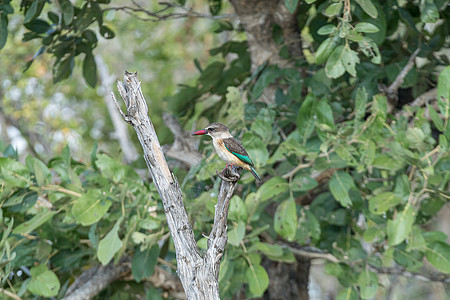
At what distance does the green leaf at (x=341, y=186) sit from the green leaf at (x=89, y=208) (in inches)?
46.4

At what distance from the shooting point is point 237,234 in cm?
317

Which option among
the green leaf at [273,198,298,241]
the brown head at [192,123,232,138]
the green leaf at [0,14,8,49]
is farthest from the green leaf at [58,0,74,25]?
the green leaf at [273,198,298,241]

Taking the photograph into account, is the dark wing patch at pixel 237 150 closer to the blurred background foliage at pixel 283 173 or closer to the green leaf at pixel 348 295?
the blurred background foliage at pixel 283 173

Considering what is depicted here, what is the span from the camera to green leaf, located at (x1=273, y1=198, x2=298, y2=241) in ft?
10.6

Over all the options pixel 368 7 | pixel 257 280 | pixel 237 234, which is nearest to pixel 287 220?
pixel 237 234

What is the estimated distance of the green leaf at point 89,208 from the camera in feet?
10.8

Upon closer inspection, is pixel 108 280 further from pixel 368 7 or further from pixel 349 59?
pixel 368 7

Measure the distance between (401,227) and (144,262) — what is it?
1440mm

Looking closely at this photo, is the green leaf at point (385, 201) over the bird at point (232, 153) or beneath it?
beneath

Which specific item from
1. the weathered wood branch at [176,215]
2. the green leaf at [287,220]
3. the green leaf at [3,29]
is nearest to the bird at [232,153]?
the weathered wood branch at [176,215]

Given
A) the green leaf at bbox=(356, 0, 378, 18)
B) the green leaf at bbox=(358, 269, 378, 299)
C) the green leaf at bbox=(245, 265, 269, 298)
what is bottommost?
the green leaf at bbox=(358, 269, 378, 299)

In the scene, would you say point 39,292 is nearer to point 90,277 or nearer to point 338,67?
point 90,277

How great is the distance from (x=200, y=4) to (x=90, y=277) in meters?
A: 7.82

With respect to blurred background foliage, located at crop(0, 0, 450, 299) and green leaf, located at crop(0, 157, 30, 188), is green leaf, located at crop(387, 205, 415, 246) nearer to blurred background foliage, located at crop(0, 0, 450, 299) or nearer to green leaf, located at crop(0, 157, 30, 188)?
blurred background foliage, located at crop(0, 0, 450, 299)
